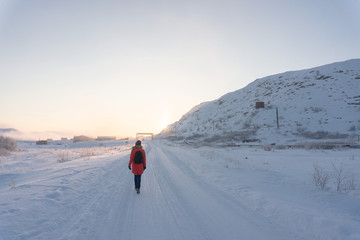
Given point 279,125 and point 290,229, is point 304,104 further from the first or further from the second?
point 290,229

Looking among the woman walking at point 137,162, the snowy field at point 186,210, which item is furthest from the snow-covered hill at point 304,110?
the woman walking at point 137,162

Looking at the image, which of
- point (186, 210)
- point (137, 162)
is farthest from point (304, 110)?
point (186, 210)

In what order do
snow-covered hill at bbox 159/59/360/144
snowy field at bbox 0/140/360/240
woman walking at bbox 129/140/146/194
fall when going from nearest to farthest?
snowy field at bbox 0/140/360/240
woman walking at bbox 129/140/146/194
snow-covered hill at bbox 159/59/360/144

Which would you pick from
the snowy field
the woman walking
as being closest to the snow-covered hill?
the snowy field

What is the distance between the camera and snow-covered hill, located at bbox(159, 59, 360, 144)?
1261 inches

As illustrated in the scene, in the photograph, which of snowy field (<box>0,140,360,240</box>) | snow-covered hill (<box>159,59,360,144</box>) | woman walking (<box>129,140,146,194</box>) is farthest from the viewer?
snow-covered hill (<box>159,59,360,144</box>)

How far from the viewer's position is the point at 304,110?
40.2m

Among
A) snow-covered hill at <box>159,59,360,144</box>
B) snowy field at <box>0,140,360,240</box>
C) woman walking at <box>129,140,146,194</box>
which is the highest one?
snow-covered hill at <box>159,59,360,144</box>

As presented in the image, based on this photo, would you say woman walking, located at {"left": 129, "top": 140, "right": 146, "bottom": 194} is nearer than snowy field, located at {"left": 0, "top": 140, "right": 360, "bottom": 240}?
No

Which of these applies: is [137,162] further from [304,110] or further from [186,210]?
[304,110]

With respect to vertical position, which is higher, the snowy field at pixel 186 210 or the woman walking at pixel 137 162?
the woman walking at pixel 137 162

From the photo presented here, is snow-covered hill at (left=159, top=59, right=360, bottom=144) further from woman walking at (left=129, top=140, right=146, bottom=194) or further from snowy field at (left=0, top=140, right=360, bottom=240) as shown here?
woman walking at (left=129, top=140, right=146, bottom=194)

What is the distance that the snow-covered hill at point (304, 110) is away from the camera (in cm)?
3202

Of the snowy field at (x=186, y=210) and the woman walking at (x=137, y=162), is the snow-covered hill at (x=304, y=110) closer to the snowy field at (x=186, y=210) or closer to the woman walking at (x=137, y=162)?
the snowy field at (x=186, y=210)
